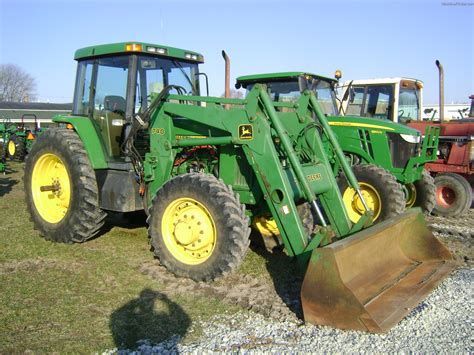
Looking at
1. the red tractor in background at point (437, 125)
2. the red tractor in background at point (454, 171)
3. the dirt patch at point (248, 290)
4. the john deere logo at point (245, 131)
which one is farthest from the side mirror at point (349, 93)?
the john deere logo at point (245, 131)

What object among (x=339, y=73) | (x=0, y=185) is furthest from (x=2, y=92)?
(x=339, y=73)

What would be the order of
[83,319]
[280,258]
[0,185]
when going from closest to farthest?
[83,319] → [280,258] → [0,185]

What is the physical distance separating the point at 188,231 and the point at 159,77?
224 cm

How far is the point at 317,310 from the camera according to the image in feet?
12.0

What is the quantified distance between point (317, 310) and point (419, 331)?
796mm

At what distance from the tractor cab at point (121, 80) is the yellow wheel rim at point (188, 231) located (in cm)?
143

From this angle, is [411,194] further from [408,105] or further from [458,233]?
[408,105]

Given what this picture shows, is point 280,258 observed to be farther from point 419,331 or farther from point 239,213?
point 419,331

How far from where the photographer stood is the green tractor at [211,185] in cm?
406

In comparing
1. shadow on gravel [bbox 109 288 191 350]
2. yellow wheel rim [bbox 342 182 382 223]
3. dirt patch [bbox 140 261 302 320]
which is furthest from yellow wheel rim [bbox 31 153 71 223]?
yellow wheel rim [bbox 342 182 382 223]

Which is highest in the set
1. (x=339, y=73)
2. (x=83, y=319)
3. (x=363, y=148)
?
(x=339, y=73)

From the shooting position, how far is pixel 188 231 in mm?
4633

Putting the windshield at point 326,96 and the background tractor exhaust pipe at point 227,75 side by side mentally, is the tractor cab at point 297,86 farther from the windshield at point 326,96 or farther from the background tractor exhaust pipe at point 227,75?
the background tractor exhaust pipe at point 227,75

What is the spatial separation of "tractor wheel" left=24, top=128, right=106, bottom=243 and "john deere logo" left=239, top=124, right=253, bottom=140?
209 centimetres
